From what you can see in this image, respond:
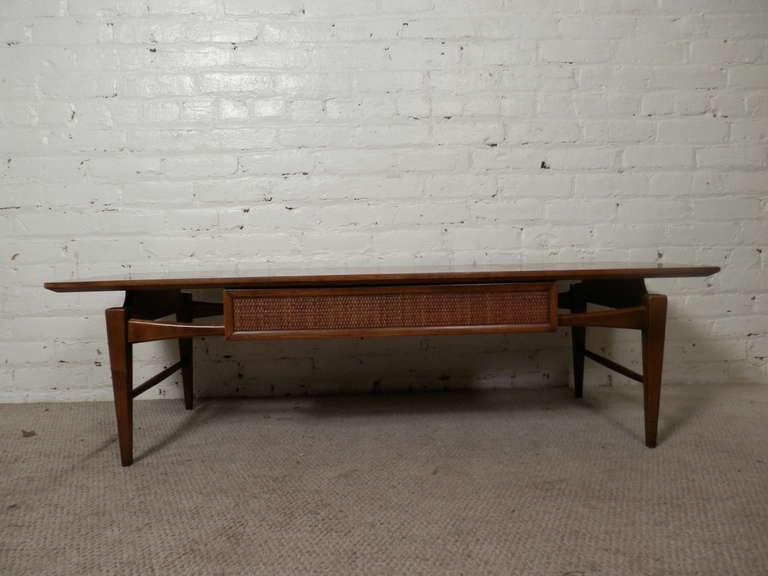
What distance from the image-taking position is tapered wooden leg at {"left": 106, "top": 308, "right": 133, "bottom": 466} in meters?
1.35

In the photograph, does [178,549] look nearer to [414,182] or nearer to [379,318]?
[379,318]

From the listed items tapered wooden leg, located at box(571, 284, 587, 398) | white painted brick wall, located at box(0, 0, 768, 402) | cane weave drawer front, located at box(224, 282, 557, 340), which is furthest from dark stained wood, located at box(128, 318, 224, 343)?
tapered wooden leg, located at box(571, 284, 587, 398)

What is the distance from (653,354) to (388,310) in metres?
0.85

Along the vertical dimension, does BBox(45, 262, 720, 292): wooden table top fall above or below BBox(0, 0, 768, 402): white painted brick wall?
below

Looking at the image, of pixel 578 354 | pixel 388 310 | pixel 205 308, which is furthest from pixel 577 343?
pixel 205 308

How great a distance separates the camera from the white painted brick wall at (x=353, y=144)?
193 cm

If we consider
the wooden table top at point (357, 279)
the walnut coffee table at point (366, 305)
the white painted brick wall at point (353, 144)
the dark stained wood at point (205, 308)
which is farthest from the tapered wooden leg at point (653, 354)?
the dark stained wood at point (205, 308)

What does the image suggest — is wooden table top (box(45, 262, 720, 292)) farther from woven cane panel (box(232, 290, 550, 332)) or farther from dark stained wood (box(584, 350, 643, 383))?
dark stained wood (box(584, 350, 643, 383))

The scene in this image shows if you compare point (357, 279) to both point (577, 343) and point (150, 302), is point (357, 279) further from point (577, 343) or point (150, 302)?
point (577, 343)

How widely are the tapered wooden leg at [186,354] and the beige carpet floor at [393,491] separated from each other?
10 cm

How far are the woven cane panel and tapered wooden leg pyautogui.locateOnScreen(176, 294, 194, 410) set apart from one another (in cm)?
61

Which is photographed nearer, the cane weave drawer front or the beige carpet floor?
the beige carpet floor

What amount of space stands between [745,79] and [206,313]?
2.58 metres

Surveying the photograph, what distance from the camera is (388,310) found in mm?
1325
